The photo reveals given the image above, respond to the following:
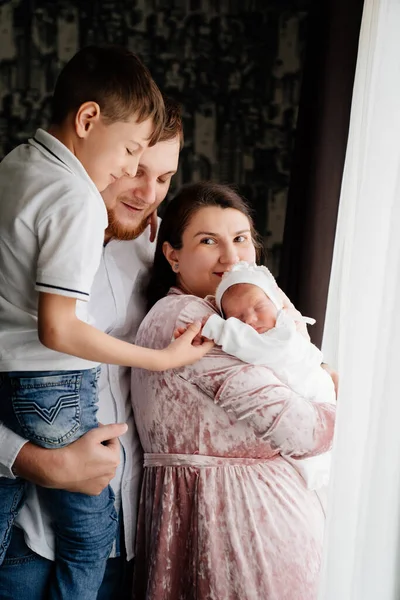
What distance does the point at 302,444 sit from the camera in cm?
139

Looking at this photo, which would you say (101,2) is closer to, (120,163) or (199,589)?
(120,163)

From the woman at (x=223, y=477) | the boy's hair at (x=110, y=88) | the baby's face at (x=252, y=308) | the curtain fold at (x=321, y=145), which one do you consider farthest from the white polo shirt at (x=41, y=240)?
the curtain fold at (x=321, y=145)

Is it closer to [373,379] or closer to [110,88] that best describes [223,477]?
[373,379]

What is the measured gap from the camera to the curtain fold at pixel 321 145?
7.42ft

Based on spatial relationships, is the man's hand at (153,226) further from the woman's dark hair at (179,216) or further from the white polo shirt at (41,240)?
the white polo shirt at (41,240)

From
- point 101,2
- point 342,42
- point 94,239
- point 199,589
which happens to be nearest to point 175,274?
point 94,239

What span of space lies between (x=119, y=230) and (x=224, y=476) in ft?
2.40

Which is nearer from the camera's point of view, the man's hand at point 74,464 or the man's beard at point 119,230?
the man's hand at point 74,464

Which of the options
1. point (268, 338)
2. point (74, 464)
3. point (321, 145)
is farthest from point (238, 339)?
point (321, 145)

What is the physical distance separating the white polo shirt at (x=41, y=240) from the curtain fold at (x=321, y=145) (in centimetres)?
117

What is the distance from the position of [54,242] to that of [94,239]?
0.07 m

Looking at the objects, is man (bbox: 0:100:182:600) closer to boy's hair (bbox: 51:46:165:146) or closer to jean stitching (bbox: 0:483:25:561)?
jean stitching (bbox: 0:483:25:561)

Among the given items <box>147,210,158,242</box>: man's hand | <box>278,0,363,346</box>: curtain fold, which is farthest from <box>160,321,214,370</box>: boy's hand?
<box>278,0,363,346</box>: curtain fold

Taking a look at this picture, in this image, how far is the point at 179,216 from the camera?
1.77 metres
